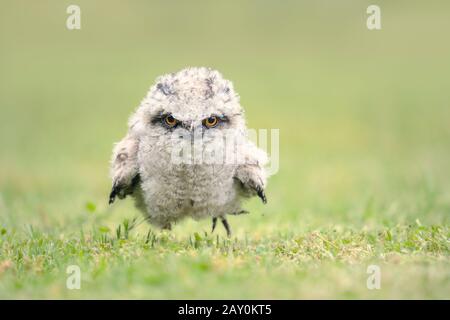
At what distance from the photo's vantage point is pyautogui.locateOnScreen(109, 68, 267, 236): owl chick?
589 centimetres

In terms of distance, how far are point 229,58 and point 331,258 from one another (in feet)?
64.6

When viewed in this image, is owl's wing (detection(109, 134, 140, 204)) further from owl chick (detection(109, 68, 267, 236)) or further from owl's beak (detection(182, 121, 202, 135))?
owl's beak (detection(182, 121, 202, 135))

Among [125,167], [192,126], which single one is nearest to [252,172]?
[192,126]

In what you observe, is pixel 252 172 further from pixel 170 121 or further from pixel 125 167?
pixel 125 167

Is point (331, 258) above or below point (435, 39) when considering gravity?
below

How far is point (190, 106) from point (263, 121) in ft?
35.5

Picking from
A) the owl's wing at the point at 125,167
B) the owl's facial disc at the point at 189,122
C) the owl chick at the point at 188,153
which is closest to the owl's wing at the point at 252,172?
the owl chick at the point at 188,153

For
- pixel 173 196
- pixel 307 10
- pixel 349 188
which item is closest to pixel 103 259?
pixel 173 196

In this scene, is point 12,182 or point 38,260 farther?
point 12,182

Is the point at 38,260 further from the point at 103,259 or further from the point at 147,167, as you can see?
the point at 147,167

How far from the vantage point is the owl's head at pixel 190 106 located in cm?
584

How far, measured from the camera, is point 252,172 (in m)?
6.36

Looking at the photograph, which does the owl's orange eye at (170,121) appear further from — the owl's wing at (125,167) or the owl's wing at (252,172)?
the owl's wing at (252,172)
